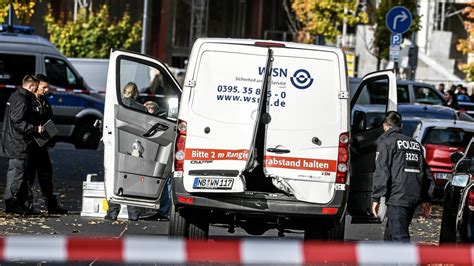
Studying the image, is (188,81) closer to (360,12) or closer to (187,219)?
(187,219)

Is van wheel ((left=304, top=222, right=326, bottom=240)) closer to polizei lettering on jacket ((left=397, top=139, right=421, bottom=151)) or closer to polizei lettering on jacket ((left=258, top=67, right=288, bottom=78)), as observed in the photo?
polizei lettering on jacket ((left=397, top=139, right=421, bottom=151))

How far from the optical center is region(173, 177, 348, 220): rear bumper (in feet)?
39.3

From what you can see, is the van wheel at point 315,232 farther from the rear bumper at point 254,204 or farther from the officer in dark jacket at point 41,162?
the officer in dark jacket at point 41,162

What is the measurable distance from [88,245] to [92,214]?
33.4ft

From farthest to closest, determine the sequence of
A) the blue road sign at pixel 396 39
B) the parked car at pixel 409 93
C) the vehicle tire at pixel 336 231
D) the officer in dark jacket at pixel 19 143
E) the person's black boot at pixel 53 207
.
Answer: the parked car at pixel 409 93
the blue road sign at pixel 396 39
the person's black boot at pixel 53 207
the officer in dark jacket at pixel 19 143
the vehicle tire at pixel 336 231

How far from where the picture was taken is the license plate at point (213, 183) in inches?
470

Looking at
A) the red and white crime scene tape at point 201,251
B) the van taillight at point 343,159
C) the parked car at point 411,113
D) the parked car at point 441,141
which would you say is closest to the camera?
the red and white crime scene tape at point 201,251

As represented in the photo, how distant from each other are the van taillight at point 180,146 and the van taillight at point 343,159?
144 cm

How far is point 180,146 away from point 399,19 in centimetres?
1590

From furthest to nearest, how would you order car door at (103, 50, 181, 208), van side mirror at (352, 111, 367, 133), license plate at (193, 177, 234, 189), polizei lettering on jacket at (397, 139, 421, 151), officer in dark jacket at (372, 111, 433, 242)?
van side mirror at (352, 111, 367, 133), car door at (103, 50, 181, 208), license plate at (193, 177, 234, 189), polizei lettering on jacket at (397, 139, 421, 151), officer in dark jacket at (372, 111, 433, 242)

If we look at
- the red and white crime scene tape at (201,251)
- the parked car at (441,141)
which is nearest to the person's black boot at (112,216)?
the parked car at (441,141)

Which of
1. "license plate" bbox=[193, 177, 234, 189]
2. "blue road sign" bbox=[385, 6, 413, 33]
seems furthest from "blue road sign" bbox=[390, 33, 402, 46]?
"license plate" bbox=[193, 177, 234, 189]

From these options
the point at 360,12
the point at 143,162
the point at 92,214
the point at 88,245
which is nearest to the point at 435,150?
the point at 92,214

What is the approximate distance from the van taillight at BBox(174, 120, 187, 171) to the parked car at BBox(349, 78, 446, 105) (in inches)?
727
